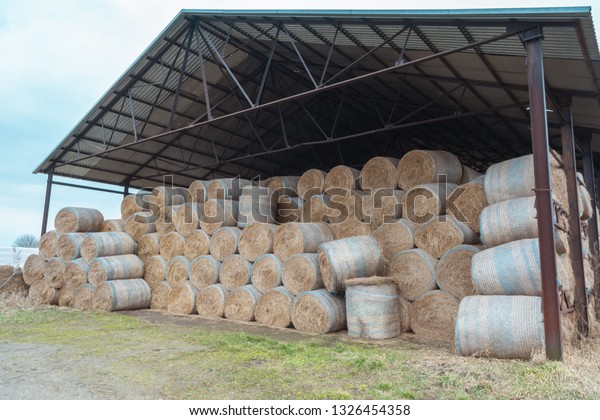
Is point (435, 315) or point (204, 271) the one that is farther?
point (204, 271)

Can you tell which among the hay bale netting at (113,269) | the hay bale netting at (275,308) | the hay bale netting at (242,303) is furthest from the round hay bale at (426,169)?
the hay bale netting at (113,269)

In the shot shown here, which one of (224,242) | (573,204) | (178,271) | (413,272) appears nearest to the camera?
(573,204)

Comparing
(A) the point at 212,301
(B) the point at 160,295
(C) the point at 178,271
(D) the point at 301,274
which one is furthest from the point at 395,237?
(B) the point at 160,295

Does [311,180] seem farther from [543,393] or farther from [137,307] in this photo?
[543,393]

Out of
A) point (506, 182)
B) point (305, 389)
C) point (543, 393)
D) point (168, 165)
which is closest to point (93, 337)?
point (305, 389)

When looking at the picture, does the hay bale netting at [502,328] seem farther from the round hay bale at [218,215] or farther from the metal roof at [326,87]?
the round hay bale at [218,215]

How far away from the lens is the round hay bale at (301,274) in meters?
9.01

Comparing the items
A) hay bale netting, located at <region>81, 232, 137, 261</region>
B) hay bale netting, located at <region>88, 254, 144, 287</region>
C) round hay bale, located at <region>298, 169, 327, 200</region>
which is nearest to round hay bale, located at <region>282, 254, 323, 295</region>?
round hay bale, located at <region>298, 169, 327, 200</region>

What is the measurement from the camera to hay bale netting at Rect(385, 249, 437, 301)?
838 centimetres

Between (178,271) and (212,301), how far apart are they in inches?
64.1

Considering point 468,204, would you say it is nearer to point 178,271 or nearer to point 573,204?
point 573,204

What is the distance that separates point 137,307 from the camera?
11844 mm

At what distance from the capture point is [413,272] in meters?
8.55

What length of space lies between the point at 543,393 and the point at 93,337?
23.2 feet
